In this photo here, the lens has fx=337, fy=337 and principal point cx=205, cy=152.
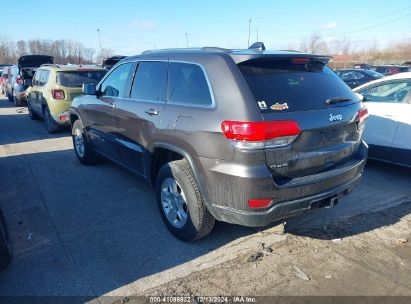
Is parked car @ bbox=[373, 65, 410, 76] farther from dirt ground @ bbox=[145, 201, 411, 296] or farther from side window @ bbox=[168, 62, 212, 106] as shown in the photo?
side window @ bbox=[168, 62, 212, 106]

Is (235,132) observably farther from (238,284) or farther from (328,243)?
(328,243)

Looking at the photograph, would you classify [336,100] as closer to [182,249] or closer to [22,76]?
[182,249]

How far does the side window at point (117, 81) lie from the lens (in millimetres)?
4512

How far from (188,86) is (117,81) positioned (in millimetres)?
1827

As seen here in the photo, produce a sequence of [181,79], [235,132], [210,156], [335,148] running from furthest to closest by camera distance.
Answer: [181,79] → [335,148] → [210,156] → [235,132]

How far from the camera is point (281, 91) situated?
293cm

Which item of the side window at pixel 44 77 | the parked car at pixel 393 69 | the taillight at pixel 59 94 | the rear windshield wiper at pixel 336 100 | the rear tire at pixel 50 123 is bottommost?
the rear tire at pixel 50 123

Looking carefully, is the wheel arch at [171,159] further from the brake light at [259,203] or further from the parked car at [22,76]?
the parked car at [22,76]

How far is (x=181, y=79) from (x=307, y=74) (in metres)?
1.25

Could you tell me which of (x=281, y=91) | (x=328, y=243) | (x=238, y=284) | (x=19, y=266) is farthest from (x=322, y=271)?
(x=19, y=266)

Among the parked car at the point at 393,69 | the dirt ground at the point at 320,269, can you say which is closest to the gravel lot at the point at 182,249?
the dirt ground at the point at 320,269

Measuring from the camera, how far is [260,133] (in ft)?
8.61

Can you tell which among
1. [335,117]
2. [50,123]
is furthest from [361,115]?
[50,123]

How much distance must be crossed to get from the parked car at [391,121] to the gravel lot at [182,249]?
48cm
